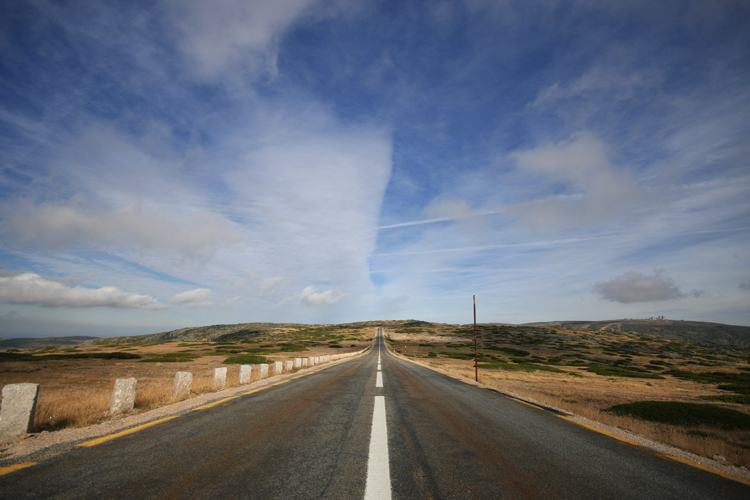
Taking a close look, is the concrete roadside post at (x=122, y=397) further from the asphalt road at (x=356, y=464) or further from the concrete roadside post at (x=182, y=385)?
the concrete roadside post at (x=182, y=385)

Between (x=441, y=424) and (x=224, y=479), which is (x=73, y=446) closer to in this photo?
(x=224, y=479)

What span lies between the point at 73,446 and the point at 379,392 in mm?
8488

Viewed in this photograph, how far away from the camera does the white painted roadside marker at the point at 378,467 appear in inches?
135

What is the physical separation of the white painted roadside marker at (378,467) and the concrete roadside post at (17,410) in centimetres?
599

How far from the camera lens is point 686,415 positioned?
11.1 m

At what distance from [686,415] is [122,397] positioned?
17167mm

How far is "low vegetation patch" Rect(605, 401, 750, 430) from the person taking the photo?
10227mm

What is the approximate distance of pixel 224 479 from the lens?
380 cm

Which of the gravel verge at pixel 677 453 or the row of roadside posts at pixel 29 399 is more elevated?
the row of roadside posts at pixel 29 399

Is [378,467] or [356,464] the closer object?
[378,467]

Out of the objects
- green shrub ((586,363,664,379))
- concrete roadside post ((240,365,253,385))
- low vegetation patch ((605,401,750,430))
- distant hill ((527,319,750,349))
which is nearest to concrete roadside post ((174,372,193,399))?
concrete roadside post ((240,365,253,385))

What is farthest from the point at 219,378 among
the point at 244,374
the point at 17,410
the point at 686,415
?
the point at 686,415

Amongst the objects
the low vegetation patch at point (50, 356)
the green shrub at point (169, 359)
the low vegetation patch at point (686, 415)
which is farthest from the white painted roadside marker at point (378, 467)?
the low vegetation patch at point (50, 356)

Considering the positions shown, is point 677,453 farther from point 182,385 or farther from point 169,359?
point 169,359
